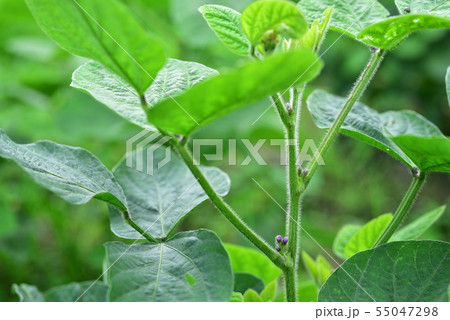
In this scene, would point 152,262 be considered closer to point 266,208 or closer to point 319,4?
point 319,4

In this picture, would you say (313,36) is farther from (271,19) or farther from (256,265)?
(256,265)

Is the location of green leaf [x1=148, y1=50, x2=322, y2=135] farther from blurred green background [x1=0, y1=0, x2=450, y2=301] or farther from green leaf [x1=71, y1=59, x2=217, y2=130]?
blurred green background [x1=0, y1=0, x2=450, y2=301]

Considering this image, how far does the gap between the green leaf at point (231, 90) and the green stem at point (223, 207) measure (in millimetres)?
30

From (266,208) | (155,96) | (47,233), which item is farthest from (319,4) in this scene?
(47,233)

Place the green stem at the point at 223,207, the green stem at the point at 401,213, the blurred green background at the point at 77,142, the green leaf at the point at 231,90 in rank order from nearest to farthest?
the green leaf at the point at 231,90 → the green stem at the point at 223,207 → the green stem at the point at 401,213 → the blurred green background at the point at 77,142

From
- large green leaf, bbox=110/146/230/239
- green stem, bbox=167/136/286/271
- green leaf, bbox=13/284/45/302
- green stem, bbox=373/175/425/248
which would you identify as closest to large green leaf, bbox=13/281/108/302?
green leaf, bbox=13/284/45/302

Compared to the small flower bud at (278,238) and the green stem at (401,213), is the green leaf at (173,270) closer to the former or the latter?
the small flower bud at (278,238)

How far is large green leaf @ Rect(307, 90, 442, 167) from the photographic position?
24.4 inches

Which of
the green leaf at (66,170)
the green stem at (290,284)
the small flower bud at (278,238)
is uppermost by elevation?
the green leaf at (66,170)

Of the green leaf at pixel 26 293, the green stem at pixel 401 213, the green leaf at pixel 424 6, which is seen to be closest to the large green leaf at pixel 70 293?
the green leaf at pixel 26 293

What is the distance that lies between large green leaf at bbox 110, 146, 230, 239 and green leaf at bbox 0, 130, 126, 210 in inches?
2.2

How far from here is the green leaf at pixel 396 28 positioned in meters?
0.51

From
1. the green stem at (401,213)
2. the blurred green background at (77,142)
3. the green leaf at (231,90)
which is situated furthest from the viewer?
the blurred green background at (77,142)
